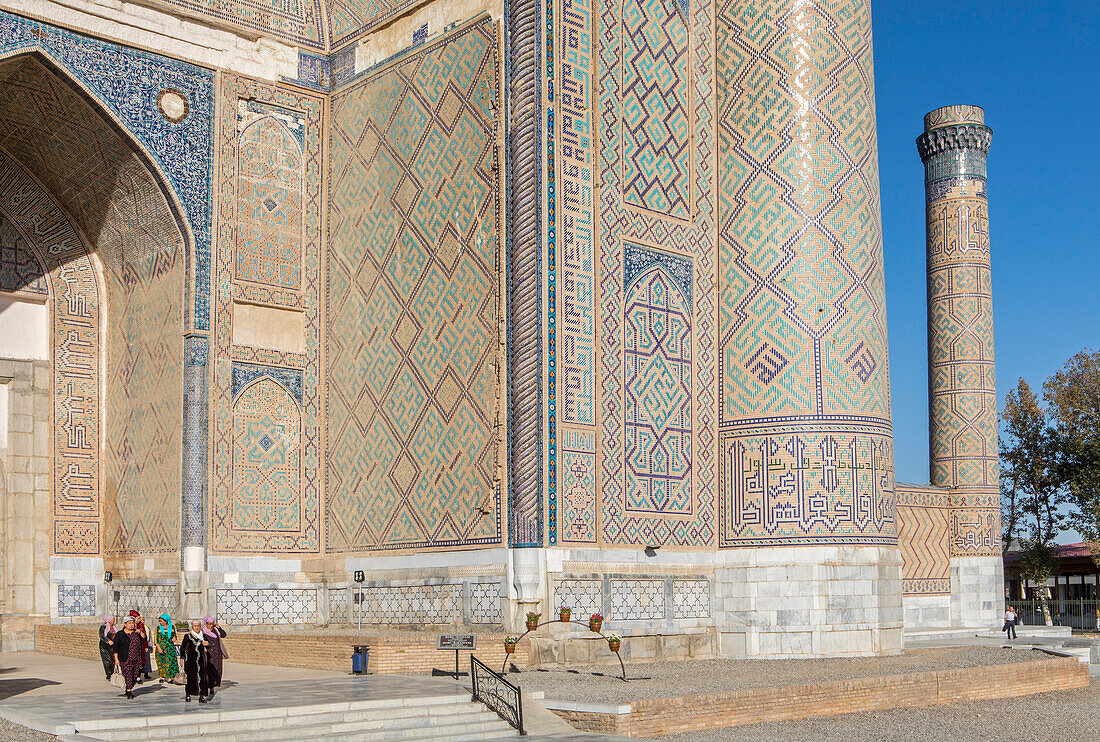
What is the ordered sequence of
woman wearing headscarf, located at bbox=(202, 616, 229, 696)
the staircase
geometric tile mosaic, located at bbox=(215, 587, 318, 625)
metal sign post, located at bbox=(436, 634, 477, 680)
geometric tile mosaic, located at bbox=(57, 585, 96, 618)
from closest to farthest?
1. the staircase
2. woman wearing headscarf, located at bbox=(202, 616, 229, 696)
3. metal sign post, located at bbox=(436, 634, 477, 680)
4. geometric tile mosaic, located at bbox=(215, 587, 318, 625)
5. geometric tile mosaic, located at bbox=(57, 585, 96, 618)

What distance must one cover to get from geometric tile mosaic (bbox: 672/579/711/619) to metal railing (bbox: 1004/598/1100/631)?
15288 millimetres

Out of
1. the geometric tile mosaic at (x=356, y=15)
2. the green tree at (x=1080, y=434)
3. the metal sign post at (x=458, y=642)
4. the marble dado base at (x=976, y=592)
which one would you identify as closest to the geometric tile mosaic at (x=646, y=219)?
the metal sign post at (x=458, y=642)

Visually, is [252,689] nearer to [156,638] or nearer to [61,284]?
[156,638]

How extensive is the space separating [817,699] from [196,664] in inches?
164

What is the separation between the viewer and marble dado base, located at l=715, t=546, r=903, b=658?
11617mm

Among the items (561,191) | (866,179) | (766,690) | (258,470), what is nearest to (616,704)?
(766,690)

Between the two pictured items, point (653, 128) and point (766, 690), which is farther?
point (653, 128)

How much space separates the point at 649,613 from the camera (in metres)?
11.3

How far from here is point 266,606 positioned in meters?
12.1

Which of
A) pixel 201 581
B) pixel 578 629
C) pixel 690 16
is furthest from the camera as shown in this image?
pixel 690 16

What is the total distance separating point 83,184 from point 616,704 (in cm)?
801

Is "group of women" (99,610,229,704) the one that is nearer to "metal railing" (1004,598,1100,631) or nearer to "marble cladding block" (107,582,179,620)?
"marble cladding block" (107,582,179,620)

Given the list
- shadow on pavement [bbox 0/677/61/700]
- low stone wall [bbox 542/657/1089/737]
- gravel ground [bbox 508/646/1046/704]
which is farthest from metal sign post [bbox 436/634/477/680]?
shadow on pavement [bbox 0/677/61/700]

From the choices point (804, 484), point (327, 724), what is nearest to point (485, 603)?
point (804, 484)
